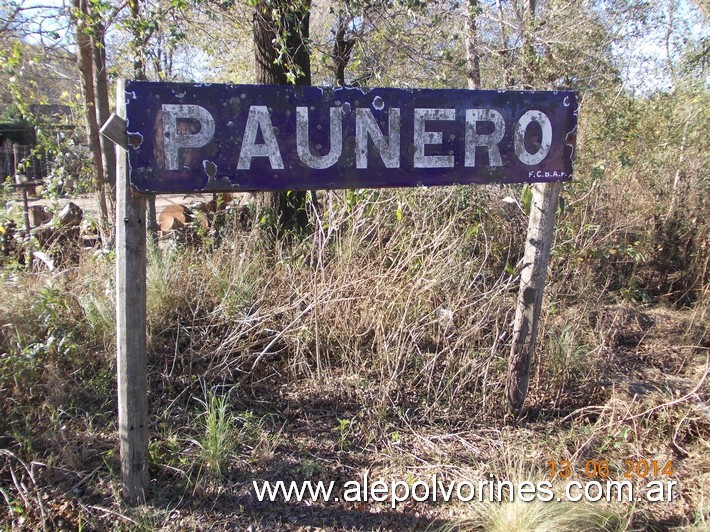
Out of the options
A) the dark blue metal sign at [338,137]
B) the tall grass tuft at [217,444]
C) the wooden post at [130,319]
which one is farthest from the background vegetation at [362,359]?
the dark blue metal sign at [338,137]

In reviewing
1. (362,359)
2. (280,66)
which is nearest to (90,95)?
(280,66)

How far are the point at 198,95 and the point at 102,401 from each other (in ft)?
6.74

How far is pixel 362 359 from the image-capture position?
359 cm

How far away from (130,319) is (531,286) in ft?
7.44

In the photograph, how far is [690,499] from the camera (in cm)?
270

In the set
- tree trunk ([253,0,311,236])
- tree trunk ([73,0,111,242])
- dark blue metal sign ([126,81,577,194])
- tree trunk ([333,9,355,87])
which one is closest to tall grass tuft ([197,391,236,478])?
dark blue metal sign ([126,81,577,194])

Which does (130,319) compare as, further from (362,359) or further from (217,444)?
(362,359)

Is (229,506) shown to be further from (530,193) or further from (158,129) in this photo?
(530,193)

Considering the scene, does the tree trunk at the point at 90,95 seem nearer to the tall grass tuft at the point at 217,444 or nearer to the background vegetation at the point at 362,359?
the background vegetation at the point at 362,359

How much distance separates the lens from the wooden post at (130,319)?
7.17ft

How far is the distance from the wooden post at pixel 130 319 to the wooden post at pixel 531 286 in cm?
218

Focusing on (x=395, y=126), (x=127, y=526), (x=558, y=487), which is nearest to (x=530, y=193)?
(x=395, y=126)

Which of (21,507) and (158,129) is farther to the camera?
(21,507)

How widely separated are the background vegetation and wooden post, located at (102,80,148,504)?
22 cm
